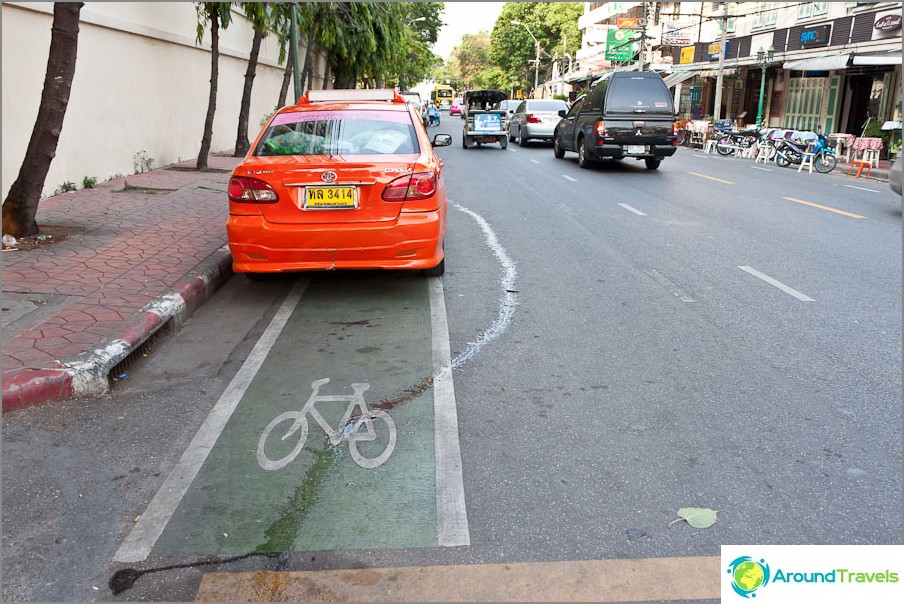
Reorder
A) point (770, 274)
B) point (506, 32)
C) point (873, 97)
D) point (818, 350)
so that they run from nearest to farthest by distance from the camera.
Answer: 1. point (818, 350)
2. point (770, 274)
3. point (873, 97)
4. point (506, 32)

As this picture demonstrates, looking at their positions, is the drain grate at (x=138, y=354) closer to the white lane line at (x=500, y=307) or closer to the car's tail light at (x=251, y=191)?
the car's tail light at (x=251, y=191)

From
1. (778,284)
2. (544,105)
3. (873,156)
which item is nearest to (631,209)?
(778,284)

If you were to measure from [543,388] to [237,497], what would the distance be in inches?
78.7

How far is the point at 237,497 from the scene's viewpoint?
3.46 metres

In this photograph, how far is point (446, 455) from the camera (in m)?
3.84

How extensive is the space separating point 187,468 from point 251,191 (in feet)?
9.77

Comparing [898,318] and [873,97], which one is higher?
[873,97]

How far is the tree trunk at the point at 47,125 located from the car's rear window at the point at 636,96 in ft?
39.6

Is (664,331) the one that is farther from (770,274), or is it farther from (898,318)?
(770,274)

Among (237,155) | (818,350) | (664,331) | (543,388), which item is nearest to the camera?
(543,388)

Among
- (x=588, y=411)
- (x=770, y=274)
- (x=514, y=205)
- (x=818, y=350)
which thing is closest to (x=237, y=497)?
(x=588, y=411)

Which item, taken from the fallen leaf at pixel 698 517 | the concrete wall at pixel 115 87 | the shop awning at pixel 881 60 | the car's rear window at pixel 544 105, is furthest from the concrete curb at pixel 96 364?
the shop awning at pixel 881 60

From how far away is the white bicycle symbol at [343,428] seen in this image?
12.5ft

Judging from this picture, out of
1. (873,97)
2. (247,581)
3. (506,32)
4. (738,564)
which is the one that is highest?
(506,32)
